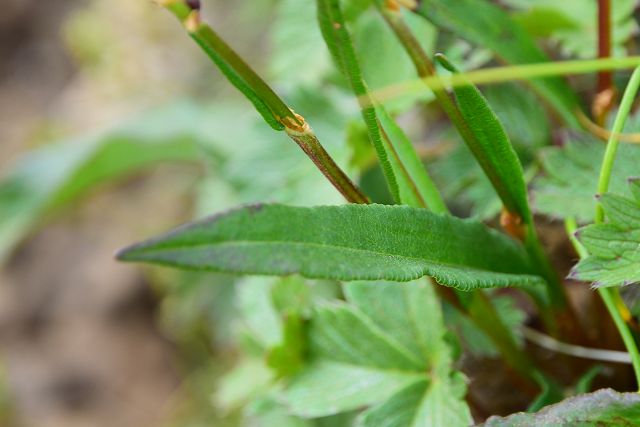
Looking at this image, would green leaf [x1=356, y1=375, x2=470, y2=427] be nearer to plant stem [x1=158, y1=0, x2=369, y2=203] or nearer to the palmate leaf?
the palmate leaf

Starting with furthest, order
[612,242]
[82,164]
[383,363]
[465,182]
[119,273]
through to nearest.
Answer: [119,273]
[82,164]
[465,182]
[383,363]
[612,242]

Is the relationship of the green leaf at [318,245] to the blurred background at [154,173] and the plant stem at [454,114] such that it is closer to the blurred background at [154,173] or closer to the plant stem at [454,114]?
the plant stem at [454,114]

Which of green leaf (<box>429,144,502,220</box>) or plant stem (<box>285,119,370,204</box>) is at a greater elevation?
plant stem (<box>285,119,370,204</box>)

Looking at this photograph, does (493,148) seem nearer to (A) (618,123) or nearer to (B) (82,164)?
(A) (618,123)

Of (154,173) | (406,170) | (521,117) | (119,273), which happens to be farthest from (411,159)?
(154,173)

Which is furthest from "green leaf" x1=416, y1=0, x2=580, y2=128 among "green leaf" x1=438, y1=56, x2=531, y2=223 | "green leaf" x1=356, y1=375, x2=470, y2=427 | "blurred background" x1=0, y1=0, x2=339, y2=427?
"blurred background" x1=0, y1=0, x2=339, y2=427

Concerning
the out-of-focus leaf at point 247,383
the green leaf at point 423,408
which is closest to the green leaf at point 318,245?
the green leaf at point 423,408
